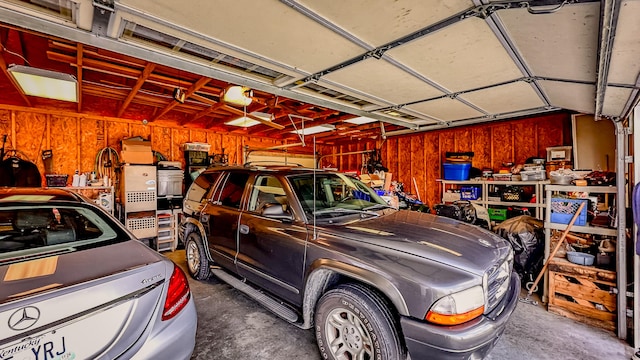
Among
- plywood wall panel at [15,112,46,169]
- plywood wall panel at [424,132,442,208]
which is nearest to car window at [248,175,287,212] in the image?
plywood wall panel at [15,112,46,169]

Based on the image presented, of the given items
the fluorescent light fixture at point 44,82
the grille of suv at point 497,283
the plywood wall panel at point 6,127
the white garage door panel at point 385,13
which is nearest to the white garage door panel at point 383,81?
the white garage door panel at point 385,13

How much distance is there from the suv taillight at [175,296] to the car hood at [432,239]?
111cm

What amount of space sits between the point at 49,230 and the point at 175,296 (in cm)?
116

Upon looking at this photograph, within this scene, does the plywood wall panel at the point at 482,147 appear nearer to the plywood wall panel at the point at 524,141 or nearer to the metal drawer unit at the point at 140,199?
the plywood wall panel at the point at 524,141

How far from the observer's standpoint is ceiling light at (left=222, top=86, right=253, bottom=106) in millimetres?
4074

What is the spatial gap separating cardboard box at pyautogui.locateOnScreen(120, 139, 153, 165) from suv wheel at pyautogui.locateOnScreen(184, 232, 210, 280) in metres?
2.82

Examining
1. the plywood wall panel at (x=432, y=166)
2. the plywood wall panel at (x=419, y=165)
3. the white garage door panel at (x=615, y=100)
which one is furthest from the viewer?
the plywood wall panel at (x=419, y=165)

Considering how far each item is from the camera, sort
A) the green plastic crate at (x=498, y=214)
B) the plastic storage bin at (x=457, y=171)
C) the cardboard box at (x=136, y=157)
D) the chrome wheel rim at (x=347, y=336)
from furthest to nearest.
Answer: the plastic storage bin at (x=457, y=171) → the green plastic crate at (x=498, y=214) → the cardboard box at (x=136, y=157) → the chrome wheel rim at (x=347, y=336)

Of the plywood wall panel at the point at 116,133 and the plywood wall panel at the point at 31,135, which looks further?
the plywood wall panel at the point at 116,133

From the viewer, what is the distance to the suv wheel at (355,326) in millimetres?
1751

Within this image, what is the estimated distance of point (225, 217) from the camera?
10.8 ft

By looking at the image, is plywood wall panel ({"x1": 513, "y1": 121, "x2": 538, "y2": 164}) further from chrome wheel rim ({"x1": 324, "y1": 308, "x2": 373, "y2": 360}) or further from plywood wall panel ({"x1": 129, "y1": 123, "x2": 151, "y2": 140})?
plywood wall panel ({"x1": 129, "y1": 123, "x2": 151, "y2": 140})

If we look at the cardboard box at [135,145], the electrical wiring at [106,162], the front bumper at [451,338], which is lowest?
the front bumper at [451,338]

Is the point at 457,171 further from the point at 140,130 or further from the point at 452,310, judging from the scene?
the point at 140,130
